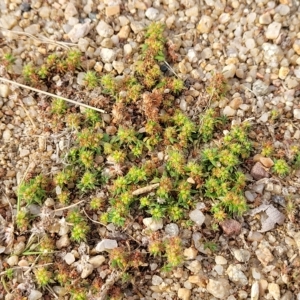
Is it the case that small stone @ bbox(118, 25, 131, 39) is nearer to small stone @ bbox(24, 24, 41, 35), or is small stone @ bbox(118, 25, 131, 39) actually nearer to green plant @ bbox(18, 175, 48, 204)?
small stone @ bbox(24, 24, 41, 35)

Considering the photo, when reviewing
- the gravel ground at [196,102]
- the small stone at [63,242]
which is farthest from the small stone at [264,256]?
the small stone at [63,242]

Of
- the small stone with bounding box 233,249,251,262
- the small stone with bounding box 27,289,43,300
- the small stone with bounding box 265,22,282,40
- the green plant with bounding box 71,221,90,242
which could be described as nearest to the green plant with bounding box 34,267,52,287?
the small stone with bounding box 27,289,43,300

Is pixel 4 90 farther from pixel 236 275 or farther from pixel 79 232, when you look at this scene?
pixel 236 275

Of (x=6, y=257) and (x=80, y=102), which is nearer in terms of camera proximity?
(x=6, y=257)

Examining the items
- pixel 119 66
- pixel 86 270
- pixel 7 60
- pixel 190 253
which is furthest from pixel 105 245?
pixel 7 60

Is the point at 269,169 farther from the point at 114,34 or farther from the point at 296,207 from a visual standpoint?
the point at 114,34

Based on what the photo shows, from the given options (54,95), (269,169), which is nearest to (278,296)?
(269,169)

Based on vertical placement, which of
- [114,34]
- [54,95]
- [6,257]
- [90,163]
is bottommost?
[6,257]
